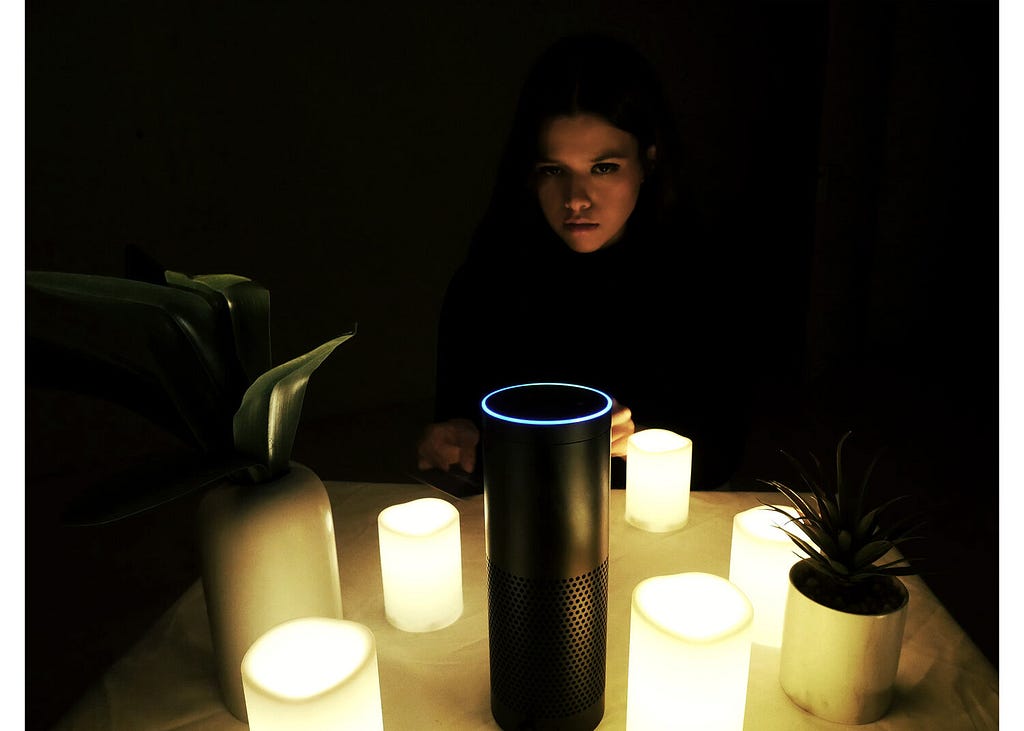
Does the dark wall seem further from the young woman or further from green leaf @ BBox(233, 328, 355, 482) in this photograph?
green leaf @ BBox(233, 328, 355, 482)

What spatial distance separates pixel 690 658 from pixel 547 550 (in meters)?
0.13

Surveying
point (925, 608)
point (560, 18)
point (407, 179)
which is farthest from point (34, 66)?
point (925, 608)

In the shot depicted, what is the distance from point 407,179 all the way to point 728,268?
6.82ft

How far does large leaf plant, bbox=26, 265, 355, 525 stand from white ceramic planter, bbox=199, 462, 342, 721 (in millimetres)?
29

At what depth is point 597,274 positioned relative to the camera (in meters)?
1.63

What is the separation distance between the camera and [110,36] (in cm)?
238

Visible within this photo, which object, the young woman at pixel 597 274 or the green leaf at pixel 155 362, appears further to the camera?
the young woman at pixel 597 274

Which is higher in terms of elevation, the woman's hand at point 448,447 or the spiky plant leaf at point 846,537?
the spiky plant leaf at point 846,537

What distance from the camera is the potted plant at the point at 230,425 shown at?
54cm

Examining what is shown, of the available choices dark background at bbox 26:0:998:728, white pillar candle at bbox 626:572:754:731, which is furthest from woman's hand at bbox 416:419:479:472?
dark background at bbox 26:0:998:728

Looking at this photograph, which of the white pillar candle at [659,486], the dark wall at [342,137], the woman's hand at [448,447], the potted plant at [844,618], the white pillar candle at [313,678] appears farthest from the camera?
the dark wall at [342,137]

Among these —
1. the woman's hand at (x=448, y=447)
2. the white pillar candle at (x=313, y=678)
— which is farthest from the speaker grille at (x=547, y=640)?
the woman's hand at (x=448, y=447)

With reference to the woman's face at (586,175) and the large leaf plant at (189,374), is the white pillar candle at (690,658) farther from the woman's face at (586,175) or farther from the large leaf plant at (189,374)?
the woman's face at (586,175)

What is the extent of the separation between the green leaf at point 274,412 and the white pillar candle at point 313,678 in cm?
15
